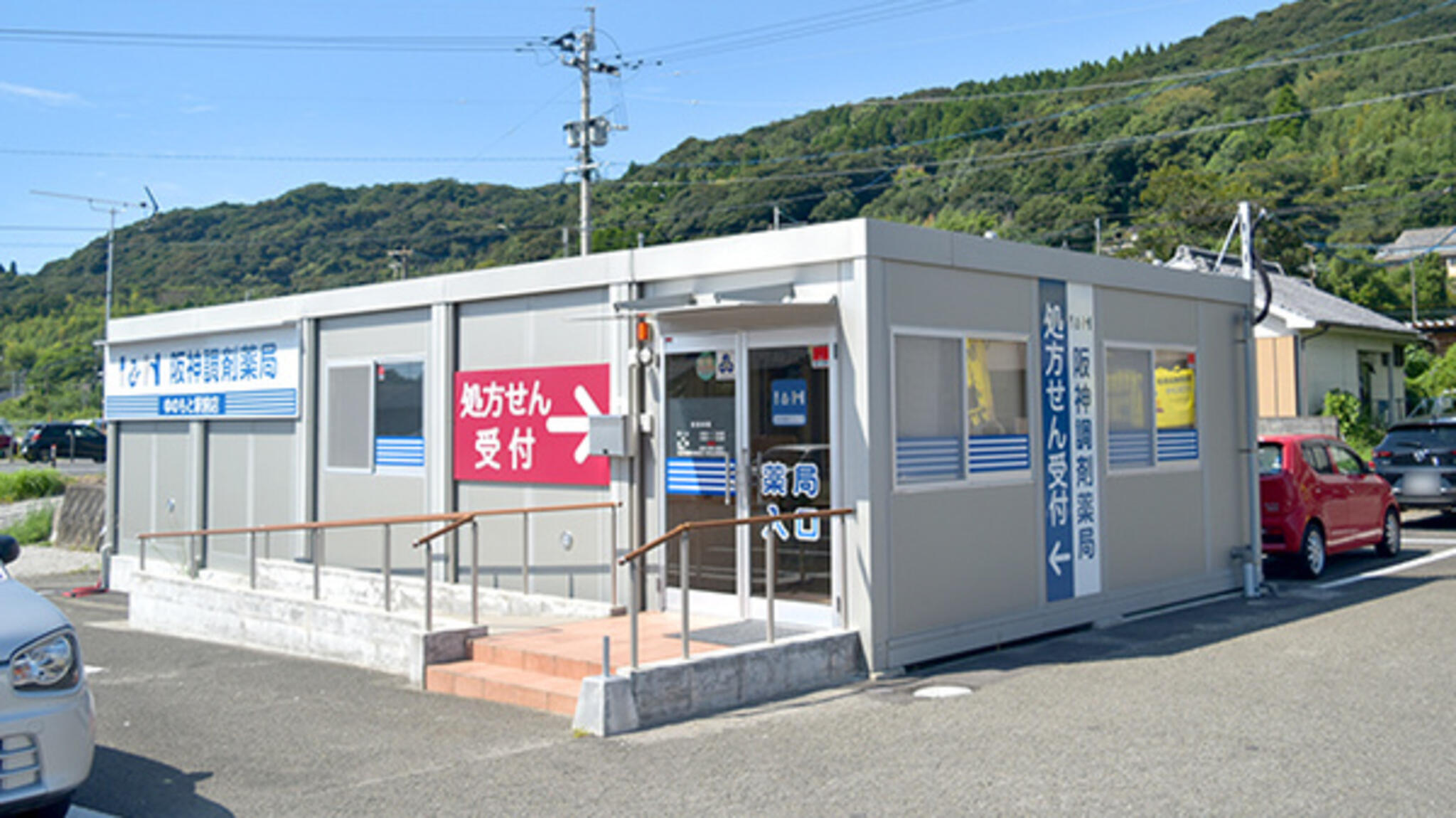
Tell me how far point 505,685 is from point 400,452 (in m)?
4.99

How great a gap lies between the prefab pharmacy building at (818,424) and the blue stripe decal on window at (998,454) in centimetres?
3

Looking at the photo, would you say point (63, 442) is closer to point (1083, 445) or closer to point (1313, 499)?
point (1083, 445)

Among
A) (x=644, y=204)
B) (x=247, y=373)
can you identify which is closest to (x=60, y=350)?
(x=644, y=204)

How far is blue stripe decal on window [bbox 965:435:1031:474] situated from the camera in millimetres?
9008

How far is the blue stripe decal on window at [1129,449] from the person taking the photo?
10.4 metres

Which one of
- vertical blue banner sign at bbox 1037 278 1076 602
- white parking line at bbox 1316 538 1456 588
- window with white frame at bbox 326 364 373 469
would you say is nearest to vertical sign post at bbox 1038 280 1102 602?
vertical blue banner sign at bbox 1037 278 1076 602

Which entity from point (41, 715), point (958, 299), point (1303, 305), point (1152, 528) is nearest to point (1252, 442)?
point (1152, 528)

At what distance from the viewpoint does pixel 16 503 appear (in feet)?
96.1

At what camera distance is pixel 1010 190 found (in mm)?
73438

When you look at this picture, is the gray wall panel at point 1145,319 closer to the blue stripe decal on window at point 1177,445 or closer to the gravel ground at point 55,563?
the blue stripe decal on window at point 1177,445

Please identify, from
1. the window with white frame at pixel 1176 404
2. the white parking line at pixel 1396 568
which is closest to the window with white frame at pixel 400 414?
the window with white frame at pixel 1176 404

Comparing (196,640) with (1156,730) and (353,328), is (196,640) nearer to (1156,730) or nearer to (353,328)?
(353,328)

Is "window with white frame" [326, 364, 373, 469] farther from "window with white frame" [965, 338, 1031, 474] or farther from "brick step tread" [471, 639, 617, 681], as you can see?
"window with white frame" [965, 338, 1031, 474]

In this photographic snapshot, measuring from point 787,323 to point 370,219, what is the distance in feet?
288
